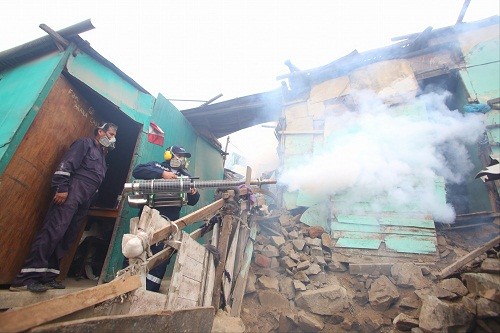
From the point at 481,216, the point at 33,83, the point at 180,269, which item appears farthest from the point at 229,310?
the point at 481,216

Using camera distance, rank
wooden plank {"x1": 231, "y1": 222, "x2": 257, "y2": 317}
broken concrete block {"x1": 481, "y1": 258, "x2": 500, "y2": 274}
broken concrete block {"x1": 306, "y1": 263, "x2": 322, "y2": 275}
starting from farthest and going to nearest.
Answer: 1. broken concrete block {"x1": 306, "y1": 263, "x2": 322, "y2": 275}
2. wooden plank {"x1": 231, "y1": 222, "x2": 257, "y2": 317}
3. broken concrete block {"x1": 481, "y1": 258, "x2": 500, "y2": 274}

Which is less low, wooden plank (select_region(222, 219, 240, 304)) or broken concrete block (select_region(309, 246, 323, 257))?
broken concrete block (select_region(309, 246, 323, 257))

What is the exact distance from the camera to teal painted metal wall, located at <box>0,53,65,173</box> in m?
2.95

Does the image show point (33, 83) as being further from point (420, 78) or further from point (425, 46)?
point (425, 46)

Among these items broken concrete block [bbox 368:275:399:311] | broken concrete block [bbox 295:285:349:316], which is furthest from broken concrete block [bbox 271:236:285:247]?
broken concrete block [bbox 368:275:399:311]

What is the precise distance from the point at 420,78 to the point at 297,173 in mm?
4145

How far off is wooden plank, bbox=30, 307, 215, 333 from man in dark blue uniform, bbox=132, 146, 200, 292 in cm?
123

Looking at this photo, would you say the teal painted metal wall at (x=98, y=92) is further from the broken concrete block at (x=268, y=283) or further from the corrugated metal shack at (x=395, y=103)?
the corrugated metal shack at (x=395, y=103)

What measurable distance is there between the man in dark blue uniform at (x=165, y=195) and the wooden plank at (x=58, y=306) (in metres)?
1.40

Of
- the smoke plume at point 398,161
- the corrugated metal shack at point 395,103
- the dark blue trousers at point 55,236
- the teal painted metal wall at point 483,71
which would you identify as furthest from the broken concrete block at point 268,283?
the teal painted metal wall at point 483,71

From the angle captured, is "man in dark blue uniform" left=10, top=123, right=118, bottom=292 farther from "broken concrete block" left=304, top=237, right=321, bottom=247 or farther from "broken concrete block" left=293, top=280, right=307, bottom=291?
"broken concrete block" left=304, top=237, right=321, bottom=247

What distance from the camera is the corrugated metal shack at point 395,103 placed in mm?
4957

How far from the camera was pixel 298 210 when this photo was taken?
6344 millimetres

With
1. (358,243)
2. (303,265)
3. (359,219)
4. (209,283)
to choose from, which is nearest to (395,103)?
(359,219)
